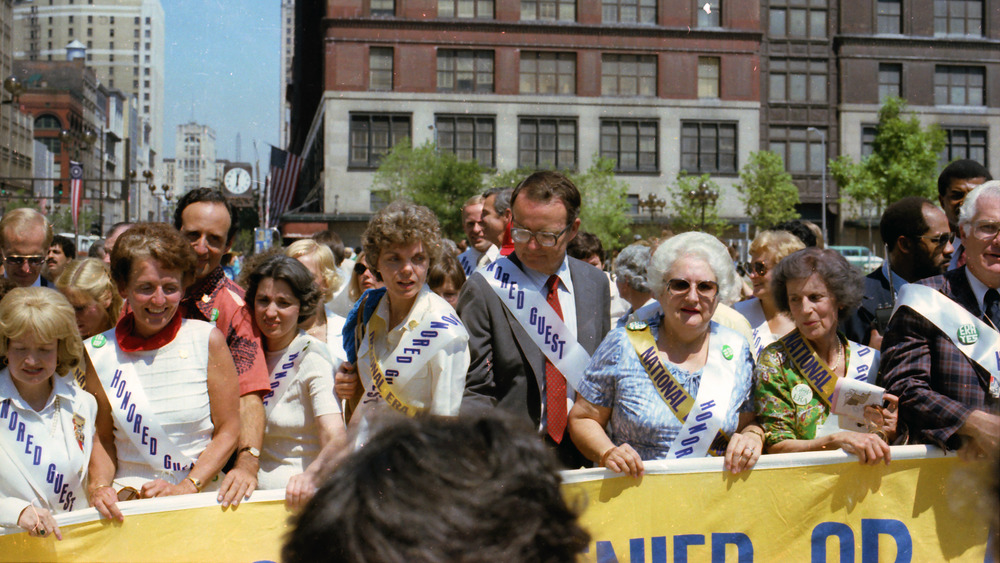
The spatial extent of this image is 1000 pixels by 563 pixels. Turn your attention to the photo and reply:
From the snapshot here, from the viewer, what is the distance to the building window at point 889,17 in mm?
45875

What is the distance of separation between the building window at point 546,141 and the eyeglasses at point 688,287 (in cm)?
4095

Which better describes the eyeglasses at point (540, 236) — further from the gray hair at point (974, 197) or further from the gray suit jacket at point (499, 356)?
the gray hair at point (974, 197)

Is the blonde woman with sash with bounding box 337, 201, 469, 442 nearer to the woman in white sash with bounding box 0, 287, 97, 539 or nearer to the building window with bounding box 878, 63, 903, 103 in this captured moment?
the woman in white sash with bounding box 0, 287, 97, 539

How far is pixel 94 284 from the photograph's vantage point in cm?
422

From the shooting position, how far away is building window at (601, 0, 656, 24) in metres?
44.0

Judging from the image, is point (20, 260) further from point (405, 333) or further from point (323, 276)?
point (405, 333)

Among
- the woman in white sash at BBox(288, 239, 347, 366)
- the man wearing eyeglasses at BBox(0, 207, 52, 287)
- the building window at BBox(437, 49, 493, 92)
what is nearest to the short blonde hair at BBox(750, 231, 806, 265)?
the woman in white sash at BBox(288, 239, 347, 366)

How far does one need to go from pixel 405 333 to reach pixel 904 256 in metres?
2.96

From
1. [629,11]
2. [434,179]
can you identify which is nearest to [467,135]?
[434,179]

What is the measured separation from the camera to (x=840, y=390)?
3.15m

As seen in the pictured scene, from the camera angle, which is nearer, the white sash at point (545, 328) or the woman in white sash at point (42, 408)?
the woman in white sash at point (42, 408)

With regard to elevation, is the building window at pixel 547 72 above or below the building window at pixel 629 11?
below

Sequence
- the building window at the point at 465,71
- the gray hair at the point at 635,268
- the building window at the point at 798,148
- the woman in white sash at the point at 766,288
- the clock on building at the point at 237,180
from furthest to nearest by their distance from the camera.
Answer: the building window at the point at 798,148 → the building window at the point at 465,71 → the clock on building at the point at 237,180 → the gray hair at the point at 635,268 → the woman in white sash at the point at 766,288

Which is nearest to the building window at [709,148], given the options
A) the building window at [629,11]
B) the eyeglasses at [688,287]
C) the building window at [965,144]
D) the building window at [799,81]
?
the building window at [799,81]
